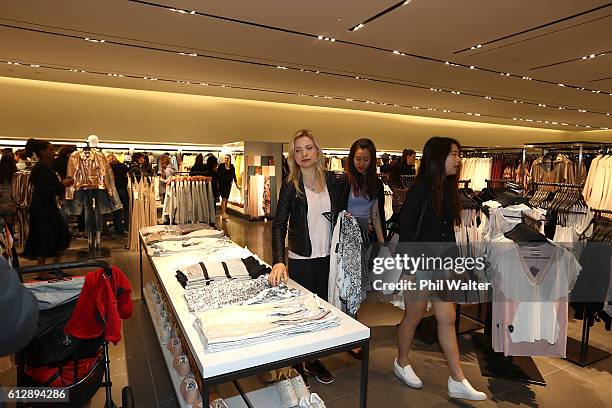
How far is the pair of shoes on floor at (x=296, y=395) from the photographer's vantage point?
1846mm

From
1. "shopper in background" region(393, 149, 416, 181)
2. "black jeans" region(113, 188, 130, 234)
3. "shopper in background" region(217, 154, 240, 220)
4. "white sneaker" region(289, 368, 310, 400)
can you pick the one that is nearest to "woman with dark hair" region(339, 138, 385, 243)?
"white sneaker" region(289, 368, 310, 400)

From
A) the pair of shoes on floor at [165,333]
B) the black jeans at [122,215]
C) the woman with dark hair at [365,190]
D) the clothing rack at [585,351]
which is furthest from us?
the black jeans at [122,215]

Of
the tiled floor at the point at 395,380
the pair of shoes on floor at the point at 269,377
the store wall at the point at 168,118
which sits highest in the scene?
the store wall at the point at 168,118

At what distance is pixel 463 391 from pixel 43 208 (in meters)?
5.42

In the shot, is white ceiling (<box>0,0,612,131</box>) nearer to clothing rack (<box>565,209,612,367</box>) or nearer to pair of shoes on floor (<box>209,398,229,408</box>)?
clothing rack (<box>565,209,612,367</box>)

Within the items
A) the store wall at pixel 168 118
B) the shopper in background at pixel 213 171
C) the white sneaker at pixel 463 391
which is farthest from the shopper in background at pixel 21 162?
the white sneaker at pixel 463 391

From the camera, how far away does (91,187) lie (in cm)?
584

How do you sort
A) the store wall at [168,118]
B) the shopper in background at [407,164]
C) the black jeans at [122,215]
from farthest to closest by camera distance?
the store wall at [168,118]
the black jeans at [122,215]
the shopper in background at [407,164]

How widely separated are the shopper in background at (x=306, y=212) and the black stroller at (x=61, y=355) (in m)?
1.10

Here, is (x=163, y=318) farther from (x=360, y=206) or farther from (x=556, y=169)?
(x=556, y=169)

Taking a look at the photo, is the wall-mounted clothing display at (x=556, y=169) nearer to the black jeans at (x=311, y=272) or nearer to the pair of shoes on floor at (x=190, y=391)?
the black jeans at (x=311, y=272)

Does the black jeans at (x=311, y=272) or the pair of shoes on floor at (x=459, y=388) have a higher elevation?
the black jeans at (x=311, y=272)

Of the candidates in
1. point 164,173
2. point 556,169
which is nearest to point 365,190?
point 556,169

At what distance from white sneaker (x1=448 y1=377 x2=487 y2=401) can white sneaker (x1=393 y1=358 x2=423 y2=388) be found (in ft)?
0.70
